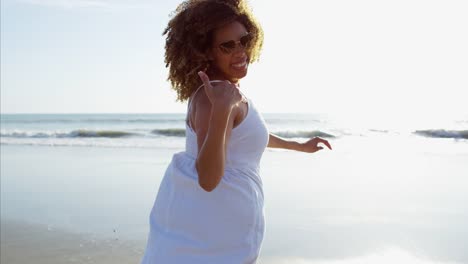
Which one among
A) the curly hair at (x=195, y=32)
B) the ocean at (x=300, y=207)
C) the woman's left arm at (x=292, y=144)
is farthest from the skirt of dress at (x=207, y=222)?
the ocean at (x=300, y=207)

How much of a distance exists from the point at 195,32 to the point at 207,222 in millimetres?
713

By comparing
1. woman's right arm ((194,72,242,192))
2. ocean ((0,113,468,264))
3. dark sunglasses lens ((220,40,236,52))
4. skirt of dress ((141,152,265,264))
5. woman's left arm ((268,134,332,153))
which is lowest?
ocean ((0,113,468,264))

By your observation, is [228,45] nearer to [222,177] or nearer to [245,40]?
[245,40]

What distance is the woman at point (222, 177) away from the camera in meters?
2.10

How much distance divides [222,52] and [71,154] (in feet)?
39.6

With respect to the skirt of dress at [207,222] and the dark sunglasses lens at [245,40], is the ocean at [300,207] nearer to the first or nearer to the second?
the skirt of dress at [207,222]

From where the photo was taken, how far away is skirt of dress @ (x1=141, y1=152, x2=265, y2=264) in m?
2.09

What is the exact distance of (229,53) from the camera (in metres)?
2.17

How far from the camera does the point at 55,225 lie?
6102mm

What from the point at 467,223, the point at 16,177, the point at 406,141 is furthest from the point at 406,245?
the point at 406,141

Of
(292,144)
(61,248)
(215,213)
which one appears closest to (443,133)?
(61,248)

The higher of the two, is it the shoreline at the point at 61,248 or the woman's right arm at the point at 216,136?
the woman's right arm at the point at 216,136

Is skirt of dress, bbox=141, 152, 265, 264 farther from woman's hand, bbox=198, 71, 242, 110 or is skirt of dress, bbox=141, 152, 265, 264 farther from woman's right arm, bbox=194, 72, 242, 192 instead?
woman's hand, bbox=198, 71, 242, 110

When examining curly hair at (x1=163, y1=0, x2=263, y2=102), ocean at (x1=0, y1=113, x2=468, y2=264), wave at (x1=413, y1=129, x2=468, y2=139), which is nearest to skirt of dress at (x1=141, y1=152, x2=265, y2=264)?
curly hair at (x1=163, y1=0, x2=263, y2=102)
